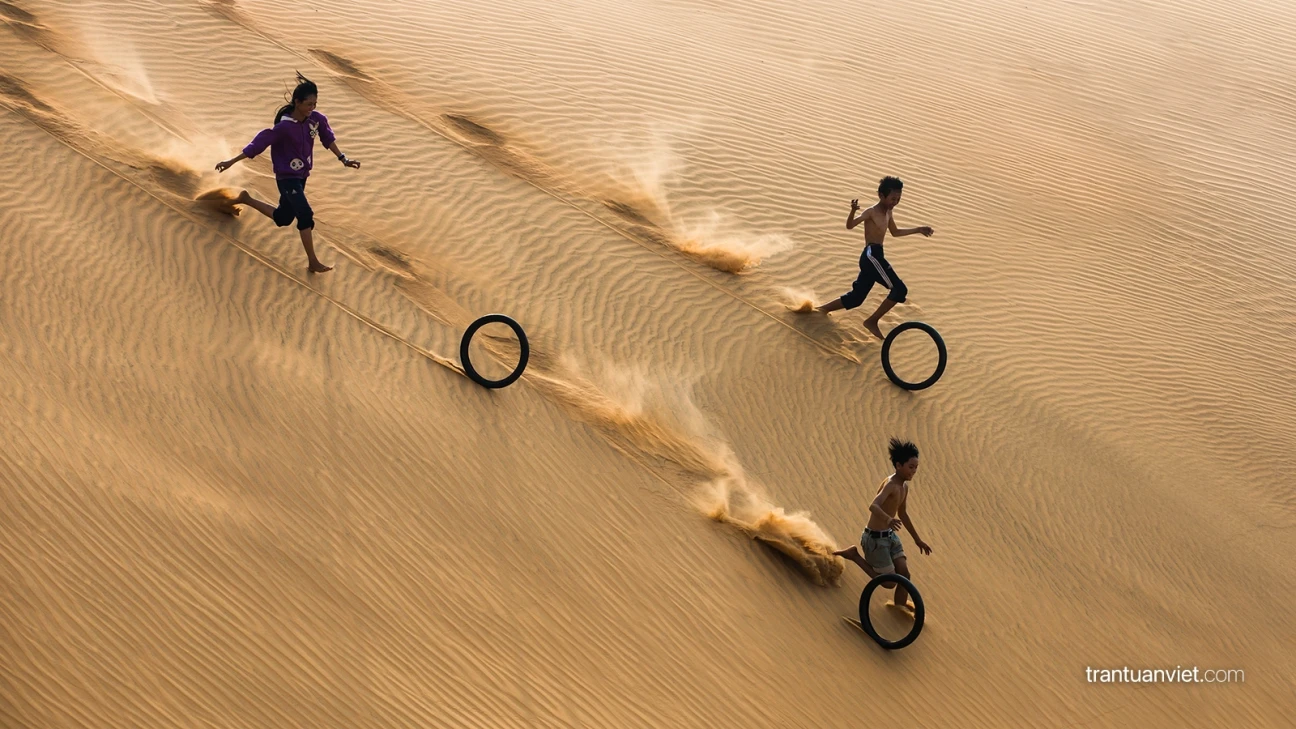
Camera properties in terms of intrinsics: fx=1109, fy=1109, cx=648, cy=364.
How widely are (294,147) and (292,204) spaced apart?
50cm

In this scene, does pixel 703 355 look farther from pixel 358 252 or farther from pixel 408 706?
pixel 408 706

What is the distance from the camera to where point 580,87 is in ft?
47.3

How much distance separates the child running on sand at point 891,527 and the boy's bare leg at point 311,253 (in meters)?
5.20

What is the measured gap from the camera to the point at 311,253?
9.79 meters

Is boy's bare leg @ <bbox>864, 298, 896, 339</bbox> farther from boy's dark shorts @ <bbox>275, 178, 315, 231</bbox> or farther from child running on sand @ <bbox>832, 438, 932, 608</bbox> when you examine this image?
boy's dark shorts @ <bbox>275, 178, 315, 231</bbox>

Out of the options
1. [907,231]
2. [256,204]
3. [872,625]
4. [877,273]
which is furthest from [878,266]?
[256,204]

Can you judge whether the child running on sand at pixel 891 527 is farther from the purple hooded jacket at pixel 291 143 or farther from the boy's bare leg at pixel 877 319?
the purple hooded jacket at pixel 291 143

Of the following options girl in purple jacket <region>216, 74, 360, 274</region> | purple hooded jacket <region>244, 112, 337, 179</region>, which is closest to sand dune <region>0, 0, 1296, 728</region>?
girl in purple jacket <region>216, 74, 360, 274</region>

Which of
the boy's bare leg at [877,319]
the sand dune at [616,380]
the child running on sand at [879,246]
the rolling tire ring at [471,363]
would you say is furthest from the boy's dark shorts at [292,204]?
the boy's bare leg at [877,319]

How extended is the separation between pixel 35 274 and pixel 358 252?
275cm

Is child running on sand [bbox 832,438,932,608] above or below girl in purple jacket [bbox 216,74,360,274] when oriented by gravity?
below

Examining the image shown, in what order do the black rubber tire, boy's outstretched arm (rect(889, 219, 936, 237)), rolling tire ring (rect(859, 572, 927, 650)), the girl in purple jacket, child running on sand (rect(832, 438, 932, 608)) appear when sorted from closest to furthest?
child running on sand (rect(832, 438, 932, 608)), rolling tire ring (rect(859, 572, 927, 650)), the girl in purple jacket, boy's outstretched arm (rect(889, 219, 936, 237)), the black rubber tire

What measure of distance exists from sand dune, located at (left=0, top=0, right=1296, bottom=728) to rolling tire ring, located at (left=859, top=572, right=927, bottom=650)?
12 cm

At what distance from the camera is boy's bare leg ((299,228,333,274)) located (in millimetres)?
9648
